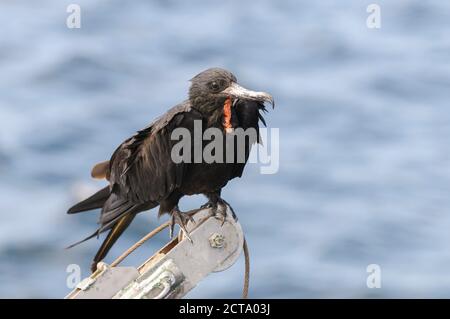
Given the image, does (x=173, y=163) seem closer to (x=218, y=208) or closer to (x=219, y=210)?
(x=218, y=208)

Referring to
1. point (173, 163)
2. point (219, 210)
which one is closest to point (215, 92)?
point (173, 163)

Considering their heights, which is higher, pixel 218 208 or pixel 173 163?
pixel 173 163

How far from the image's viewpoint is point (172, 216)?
4.78m

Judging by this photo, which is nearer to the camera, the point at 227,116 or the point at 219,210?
the point at 219,210

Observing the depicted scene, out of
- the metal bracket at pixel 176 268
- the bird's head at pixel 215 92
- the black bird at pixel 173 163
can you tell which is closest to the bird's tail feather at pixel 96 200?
the black bird at pixel 173 163

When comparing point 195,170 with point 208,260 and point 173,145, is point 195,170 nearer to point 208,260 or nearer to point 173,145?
point 173,145

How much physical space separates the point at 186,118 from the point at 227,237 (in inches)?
58.6

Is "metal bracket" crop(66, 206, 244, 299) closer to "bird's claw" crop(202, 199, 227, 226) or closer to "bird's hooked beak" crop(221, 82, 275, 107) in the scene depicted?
"bird's claw" crop(202, 199, 227, 226)

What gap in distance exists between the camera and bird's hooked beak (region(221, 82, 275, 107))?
4938 millimetres

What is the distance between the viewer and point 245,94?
5.05 metres

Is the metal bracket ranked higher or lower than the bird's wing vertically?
lower

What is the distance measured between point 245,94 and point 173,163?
0.52 metres

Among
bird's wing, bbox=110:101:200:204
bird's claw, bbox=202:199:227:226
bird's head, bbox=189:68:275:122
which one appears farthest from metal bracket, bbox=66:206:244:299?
bird's head, bbox=189:68:275:122

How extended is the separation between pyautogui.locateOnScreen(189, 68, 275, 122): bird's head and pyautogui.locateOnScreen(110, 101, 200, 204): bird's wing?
0.23 feet
